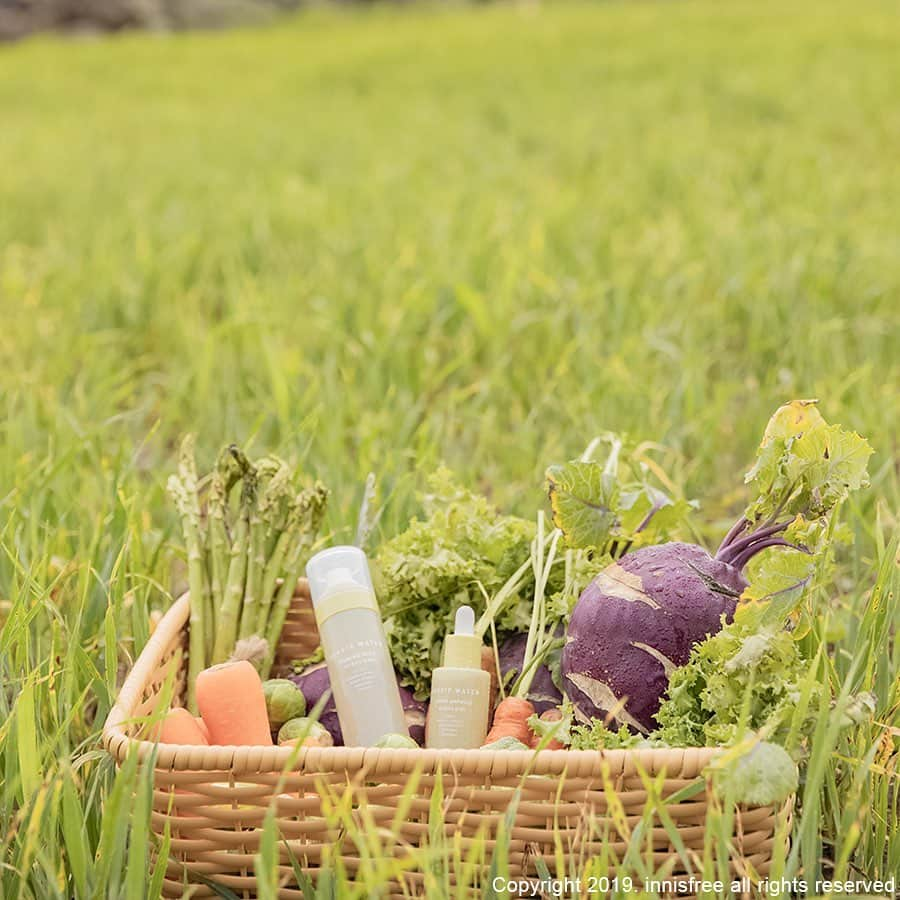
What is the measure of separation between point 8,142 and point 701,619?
339 inches

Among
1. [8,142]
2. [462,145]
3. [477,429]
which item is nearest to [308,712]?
[477,429]

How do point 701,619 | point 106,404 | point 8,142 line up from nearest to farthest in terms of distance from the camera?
point 701,619
point 106,404
point 8,142

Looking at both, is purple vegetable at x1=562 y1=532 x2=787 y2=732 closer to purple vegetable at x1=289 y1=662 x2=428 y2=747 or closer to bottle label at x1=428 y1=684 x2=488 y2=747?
bottle label at x1=428 y1=684 x2=488 y2=747

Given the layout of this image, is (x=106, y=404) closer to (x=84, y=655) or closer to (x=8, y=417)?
(x=8, y=417)

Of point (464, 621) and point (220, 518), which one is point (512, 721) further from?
point (220, 518)

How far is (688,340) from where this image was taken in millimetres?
3984

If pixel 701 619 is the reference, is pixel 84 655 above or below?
below

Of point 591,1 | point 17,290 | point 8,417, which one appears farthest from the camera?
point 591,1

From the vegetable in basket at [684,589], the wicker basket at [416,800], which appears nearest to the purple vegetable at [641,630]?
the vegetable in basket at [684,589]

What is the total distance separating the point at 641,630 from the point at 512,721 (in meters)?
0.26

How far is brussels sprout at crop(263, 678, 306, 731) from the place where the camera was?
2.06 meters

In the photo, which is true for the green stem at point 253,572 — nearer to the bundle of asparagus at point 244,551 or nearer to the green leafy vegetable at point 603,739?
the bundle of asparagus at point 244,551

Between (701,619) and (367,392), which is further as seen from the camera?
(367,392)

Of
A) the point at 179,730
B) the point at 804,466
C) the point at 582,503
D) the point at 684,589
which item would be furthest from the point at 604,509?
the point at 179,730
